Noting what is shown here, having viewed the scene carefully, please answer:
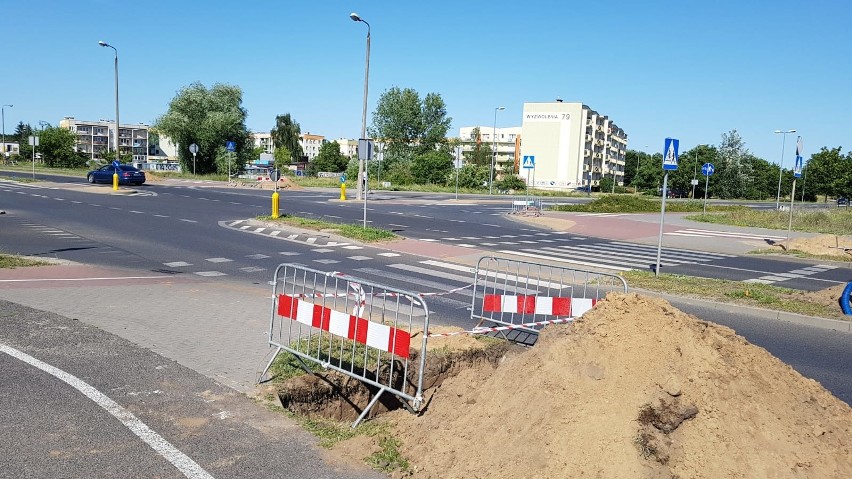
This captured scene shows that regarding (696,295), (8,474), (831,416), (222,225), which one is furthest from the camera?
(222,225)

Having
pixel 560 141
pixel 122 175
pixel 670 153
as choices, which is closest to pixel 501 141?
pixel 560 141

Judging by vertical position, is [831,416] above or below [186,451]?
above

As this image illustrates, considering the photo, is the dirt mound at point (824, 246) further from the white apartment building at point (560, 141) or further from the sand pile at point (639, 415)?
the white apartment building at point (560, 141)

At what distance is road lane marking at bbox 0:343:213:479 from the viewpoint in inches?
157

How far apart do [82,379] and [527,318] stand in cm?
587

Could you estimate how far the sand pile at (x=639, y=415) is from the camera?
12.5 feet

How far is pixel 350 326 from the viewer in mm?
5445

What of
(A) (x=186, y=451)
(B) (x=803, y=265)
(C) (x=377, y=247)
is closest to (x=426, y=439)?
(A) (x=186, y=451)

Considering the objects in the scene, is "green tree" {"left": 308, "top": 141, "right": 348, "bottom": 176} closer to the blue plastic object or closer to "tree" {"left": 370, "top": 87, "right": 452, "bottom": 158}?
"tree" {"left": 370, "top": 87, "right": 452, "bottom": 158}

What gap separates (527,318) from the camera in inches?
359

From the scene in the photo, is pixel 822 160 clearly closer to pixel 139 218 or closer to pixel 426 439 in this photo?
pixel 139 218

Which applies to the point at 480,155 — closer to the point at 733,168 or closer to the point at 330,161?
the point at 330,161

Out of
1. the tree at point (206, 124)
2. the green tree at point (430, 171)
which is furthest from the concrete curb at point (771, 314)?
the green tree at point (430, 171)

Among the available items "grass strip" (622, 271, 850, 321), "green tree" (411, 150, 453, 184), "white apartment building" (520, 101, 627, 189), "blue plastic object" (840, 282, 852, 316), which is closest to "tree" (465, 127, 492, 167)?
"white apartment building" (520, 101, 627, 189)
